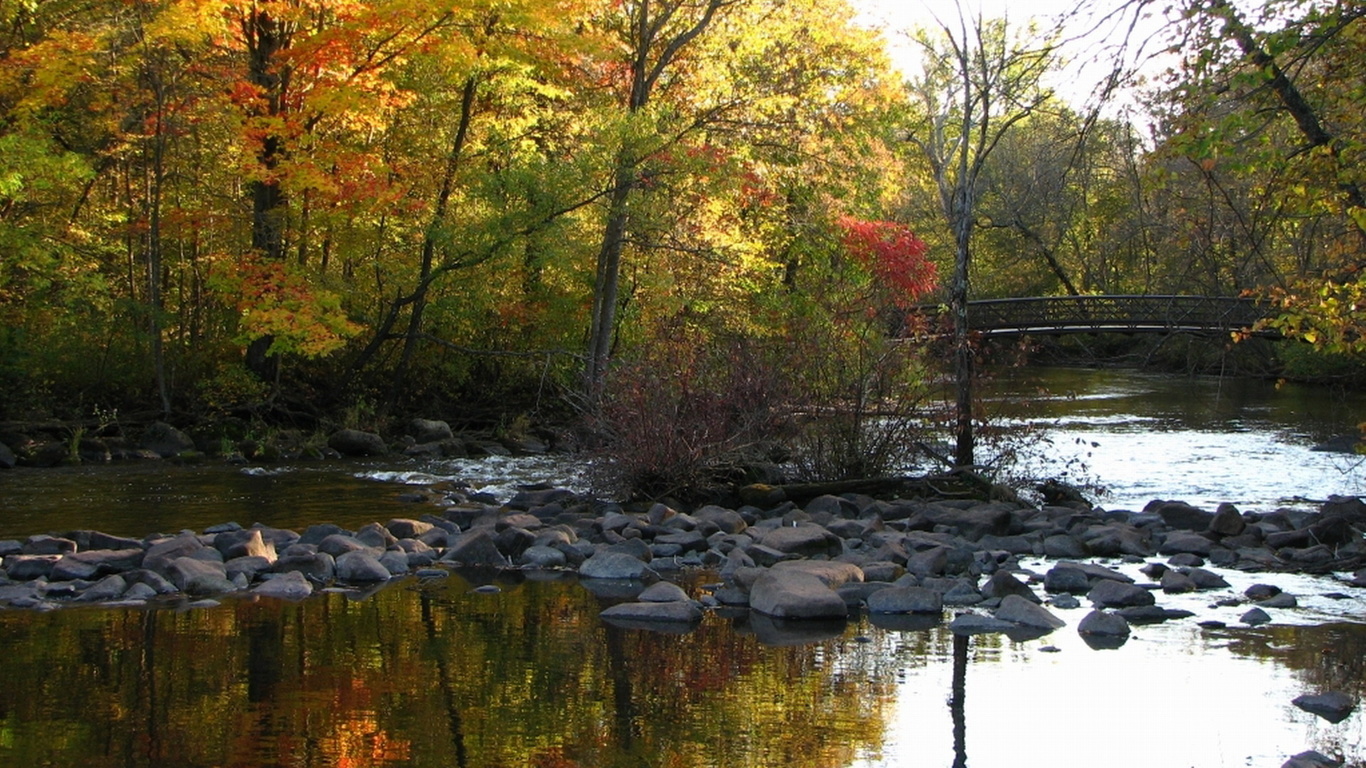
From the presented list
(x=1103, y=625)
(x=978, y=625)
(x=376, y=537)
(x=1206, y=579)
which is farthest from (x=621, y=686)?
(x=1206, y=579)

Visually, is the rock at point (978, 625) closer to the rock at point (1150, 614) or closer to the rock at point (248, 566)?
the rock at point (1150, 614)

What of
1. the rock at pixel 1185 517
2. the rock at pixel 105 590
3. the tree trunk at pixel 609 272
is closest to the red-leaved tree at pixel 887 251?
the tree trunk at pixel 609 272

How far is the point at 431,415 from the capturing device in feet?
75.7

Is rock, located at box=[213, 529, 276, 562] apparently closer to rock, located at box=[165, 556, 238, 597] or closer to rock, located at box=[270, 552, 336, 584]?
rock, located at box=[270, 552, 336, 584]

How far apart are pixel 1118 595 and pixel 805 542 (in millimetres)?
2746

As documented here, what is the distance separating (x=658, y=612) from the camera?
8992mm

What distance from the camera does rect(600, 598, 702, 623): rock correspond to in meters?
8.94

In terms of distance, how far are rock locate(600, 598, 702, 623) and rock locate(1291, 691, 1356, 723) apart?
3758 mm

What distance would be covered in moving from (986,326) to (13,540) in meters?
26.6

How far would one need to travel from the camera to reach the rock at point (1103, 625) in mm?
8469

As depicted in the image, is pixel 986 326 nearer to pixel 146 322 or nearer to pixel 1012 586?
pixel 146 322

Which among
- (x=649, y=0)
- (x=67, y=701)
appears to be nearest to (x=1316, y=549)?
(x=67, y=701)

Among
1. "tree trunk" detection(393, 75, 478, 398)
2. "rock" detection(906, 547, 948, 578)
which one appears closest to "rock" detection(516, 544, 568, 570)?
"rock" detection(906, 547, 948, 578)

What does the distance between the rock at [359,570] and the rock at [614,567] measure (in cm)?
158
